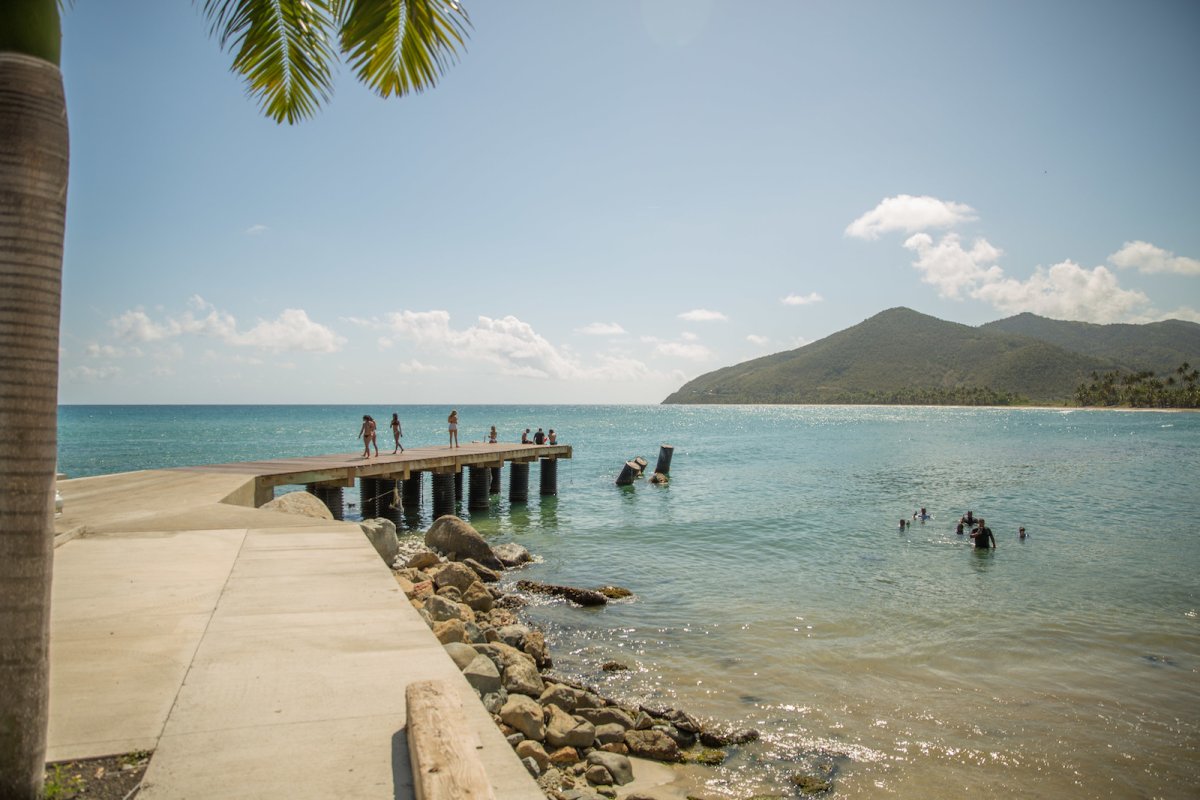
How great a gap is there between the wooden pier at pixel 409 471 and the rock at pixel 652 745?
12058mm

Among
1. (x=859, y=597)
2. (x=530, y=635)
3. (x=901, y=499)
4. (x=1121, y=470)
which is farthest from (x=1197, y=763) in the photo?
(x=1121, y=470)

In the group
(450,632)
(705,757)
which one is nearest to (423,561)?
(450,632)

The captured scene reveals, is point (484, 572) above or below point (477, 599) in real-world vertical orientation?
below

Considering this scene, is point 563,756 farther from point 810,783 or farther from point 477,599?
point 477,599

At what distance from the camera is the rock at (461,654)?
724cm

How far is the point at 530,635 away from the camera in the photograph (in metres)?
9.96

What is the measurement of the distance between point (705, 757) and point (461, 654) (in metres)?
2.73

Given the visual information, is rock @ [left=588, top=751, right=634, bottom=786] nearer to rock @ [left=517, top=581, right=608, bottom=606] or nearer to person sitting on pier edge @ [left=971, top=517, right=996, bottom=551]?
rock @ [left=517, top=581, right=608, bottom=606]

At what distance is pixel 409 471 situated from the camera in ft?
74.0

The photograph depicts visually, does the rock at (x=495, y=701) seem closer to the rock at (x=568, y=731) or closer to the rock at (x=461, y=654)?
the rock at (x=461, y=654)

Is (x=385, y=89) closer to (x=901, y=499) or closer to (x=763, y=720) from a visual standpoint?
(x=763, y=720)

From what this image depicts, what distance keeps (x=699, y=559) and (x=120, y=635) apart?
14006 millimetres

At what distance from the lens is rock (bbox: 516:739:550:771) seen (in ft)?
21.0

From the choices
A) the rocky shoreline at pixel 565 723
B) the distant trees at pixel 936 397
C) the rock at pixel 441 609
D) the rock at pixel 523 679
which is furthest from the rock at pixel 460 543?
the distant trees at pixel 936 397
